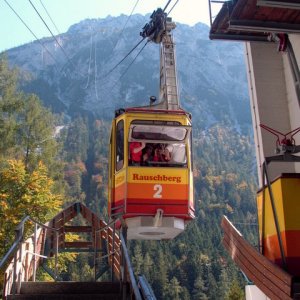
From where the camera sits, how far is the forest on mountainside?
1658cm

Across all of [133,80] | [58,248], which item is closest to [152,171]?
[58,248]

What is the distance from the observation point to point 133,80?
184 meters

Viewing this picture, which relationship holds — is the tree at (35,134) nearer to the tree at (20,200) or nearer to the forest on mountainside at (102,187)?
the forest on mountainside at (102,187)

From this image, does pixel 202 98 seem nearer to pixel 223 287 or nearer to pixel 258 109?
pixel 223 287

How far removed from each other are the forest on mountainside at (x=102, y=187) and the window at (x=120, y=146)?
3.77m

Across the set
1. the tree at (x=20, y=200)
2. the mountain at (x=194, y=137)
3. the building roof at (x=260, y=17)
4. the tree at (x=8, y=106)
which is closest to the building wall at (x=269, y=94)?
the building roof at (x=260, y=17)

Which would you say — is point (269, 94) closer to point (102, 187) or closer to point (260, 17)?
point (260, 17)

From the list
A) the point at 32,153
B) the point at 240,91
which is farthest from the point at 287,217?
the point at 240,91

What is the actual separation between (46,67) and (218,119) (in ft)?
236

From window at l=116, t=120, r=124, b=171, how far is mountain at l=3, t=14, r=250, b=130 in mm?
158170

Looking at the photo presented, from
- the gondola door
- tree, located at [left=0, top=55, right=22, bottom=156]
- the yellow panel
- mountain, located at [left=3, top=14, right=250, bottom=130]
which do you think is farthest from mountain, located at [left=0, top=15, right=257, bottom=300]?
the yellow panel

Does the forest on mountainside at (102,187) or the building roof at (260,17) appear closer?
the building roof at (260,17)

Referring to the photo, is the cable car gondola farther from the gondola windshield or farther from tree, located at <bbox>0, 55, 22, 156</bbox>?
tree, located at <bbox>0, 55, 22, 156</bbox>

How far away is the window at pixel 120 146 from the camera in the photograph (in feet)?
33.9
